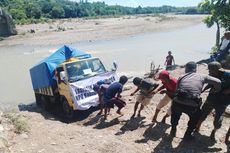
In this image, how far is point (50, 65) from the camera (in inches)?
554

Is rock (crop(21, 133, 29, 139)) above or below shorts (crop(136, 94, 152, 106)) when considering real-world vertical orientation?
below

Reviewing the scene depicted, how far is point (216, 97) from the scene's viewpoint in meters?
7.66

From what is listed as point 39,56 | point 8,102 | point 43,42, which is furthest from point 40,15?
point 8,102

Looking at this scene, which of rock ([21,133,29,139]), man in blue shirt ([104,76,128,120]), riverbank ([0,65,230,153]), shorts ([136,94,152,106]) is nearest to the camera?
riverbank ([0,65,230,153])

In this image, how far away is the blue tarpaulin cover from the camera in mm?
13930

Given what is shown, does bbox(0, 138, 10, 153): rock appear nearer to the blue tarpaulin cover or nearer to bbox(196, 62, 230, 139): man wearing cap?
bbox(196, 62, 230, 139): man wearing cap

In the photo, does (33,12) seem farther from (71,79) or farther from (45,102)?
(71,79)

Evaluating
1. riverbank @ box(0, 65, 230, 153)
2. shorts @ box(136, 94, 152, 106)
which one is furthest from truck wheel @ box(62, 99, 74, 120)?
shorts @ box(136, 94, 152, 106)

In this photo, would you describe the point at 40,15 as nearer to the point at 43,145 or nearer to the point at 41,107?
the point at 41,107

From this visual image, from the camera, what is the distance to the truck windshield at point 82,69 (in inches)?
483

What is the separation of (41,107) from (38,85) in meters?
0.94

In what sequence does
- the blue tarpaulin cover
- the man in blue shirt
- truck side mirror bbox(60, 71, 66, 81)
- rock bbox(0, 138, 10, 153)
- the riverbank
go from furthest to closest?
the blue tarpaulin cover → truck side mirror bbox(60, 71, 66, 81) → the man in blue shirt → the riverbank → rock bbox(0, 138, 10, 153)

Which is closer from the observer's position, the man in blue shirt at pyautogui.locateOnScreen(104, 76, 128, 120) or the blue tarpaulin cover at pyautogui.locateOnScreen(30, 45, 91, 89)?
the man in blue shirt at pyautogui.locateOnScreen(104, 76, 128, 120)

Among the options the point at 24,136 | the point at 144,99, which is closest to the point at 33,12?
the point at 144,99
